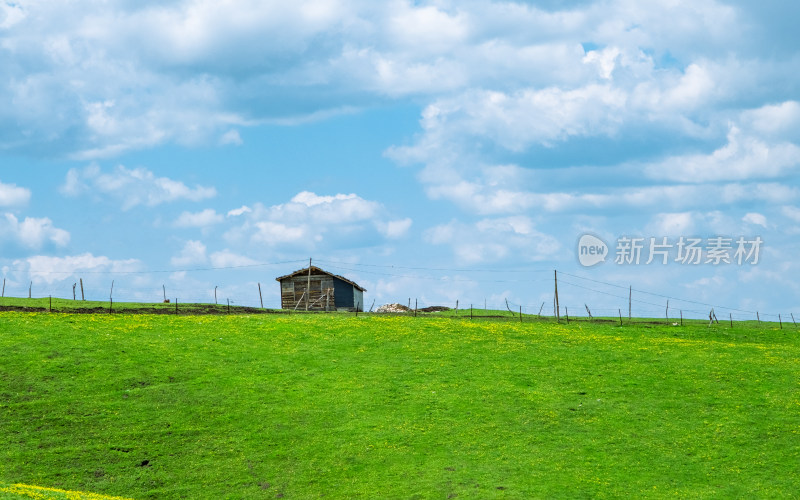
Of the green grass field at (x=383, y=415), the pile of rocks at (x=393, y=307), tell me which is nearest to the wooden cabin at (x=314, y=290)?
the pile of rocks at (x=393, y=307)

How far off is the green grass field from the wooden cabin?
135 feet

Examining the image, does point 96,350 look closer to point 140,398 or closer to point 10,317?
point 140,398

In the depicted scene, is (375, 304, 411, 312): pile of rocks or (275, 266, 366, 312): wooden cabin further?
(375, 304, 411, 312): pile of rocks

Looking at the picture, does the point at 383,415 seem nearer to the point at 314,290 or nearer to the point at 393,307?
the point at 314,290

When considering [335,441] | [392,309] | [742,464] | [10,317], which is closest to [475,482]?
[335,441]

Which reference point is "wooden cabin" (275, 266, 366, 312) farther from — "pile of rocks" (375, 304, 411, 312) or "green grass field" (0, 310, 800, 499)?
"green grass field" (0, 310, 800, 499)

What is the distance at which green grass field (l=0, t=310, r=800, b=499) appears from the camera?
1325 inches

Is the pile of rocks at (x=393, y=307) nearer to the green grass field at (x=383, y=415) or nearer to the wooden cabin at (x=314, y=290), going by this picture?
the wooden cabin at (x=314, y=290)

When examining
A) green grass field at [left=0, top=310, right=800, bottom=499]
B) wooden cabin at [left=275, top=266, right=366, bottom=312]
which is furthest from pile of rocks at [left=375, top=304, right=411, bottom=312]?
green grass field at [left=0, top=310, right=800, bottom=499]

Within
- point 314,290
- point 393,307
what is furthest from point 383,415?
point 393,307

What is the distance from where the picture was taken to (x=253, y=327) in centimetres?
6162

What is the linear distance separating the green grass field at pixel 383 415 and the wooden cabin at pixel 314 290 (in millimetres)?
41173

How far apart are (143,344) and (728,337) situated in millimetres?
52263

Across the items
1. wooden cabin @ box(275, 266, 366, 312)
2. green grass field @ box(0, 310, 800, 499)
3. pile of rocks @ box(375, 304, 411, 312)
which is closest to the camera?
green grass field @ box(0, 310, 800, 499)
